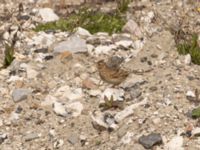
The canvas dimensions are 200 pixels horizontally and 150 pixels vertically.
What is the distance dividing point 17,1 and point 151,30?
93.9 inches

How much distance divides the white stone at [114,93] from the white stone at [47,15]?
2065 mm

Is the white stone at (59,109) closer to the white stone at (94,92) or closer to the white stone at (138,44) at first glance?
the white stone at (94,92)

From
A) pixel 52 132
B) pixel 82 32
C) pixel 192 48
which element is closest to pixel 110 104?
pixel 52 132

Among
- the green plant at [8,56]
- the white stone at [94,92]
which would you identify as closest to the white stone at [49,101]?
the white stone at [94,92]

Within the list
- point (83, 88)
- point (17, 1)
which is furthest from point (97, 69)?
point (17, 1)

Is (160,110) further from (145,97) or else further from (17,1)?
(17,1)

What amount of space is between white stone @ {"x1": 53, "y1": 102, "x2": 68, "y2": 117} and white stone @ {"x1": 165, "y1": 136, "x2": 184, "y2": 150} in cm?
149

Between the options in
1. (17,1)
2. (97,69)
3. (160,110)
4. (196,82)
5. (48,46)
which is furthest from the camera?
(17,1)

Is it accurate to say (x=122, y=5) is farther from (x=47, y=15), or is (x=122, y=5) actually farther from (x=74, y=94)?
(x=74, y=94)

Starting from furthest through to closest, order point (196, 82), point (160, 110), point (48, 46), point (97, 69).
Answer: point (48, 46), point (97, 69), point (196, 82), point (160, 110)

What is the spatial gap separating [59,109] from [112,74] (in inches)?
33.8

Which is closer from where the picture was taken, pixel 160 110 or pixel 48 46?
pixel 160 110

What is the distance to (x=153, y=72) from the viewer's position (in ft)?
Answer: 24.5

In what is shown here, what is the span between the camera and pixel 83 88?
7418 millimetres
